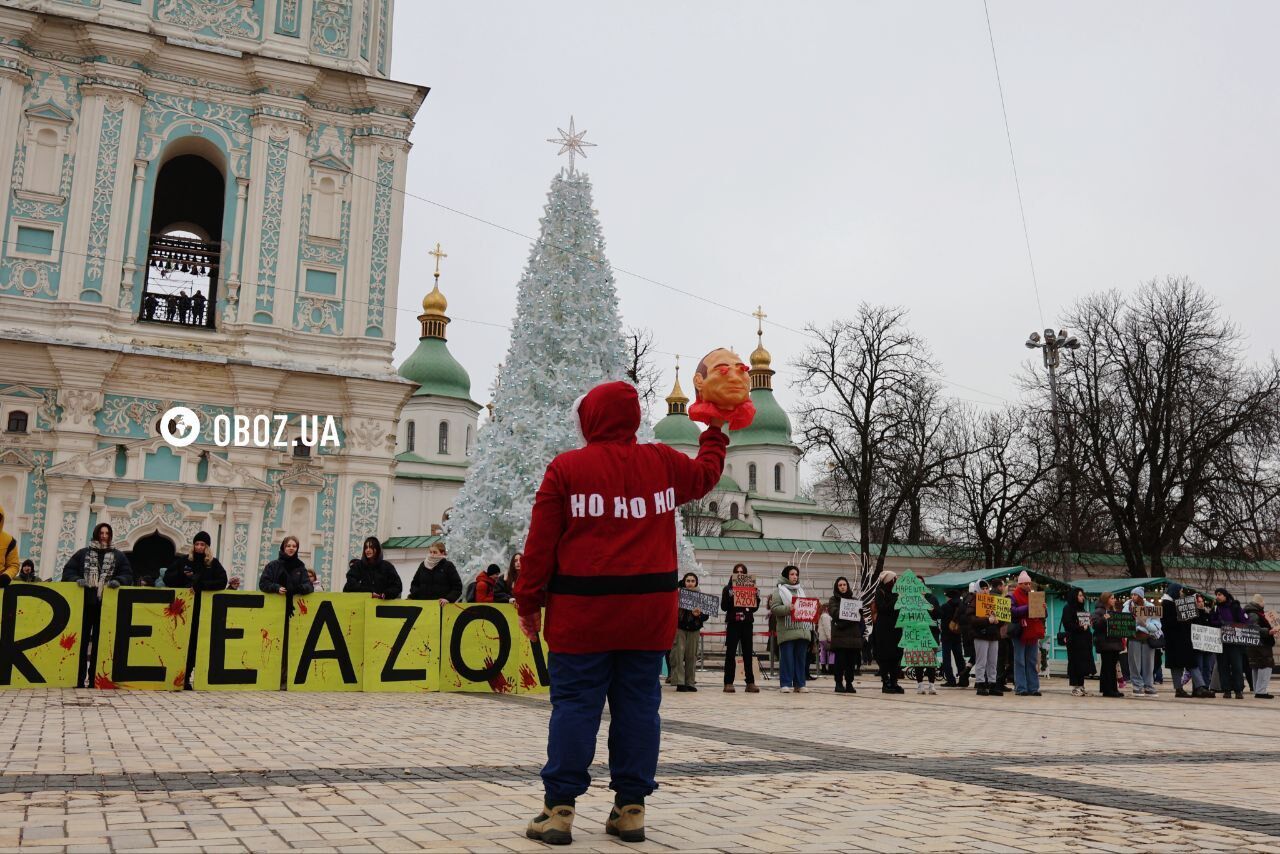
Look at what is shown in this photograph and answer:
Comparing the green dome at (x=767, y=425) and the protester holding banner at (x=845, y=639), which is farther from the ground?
the green dome at (x=767, y=425)

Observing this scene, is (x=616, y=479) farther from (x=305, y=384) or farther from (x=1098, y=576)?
(x=1098, y=576)

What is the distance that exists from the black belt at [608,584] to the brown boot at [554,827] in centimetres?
85

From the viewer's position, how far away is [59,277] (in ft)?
90.9

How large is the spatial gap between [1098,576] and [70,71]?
3310cm

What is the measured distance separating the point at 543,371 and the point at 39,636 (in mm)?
12155

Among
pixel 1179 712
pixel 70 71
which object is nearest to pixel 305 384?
pixel 70 71

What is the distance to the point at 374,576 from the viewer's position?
1416 centimetres

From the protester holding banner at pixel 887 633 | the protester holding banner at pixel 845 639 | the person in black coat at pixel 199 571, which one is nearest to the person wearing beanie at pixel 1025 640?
the protester holding banner at pixel 887 633

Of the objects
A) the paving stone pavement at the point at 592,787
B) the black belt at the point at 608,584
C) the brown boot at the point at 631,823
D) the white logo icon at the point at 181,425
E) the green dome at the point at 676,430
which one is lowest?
the paving stone pavement at the point at 592,787

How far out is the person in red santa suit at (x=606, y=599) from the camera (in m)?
4.68

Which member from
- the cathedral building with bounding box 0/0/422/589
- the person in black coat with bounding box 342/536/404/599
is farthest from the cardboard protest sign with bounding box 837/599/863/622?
the cathedral building with bounding box 0/0/422/589

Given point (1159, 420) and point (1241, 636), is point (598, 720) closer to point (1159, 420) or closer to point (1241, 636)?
point (1241, 636)

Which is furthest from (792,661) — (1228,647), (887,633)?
(1228,647)

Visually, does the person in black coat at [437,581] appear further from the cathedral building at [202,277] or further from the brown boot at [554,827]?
the cathedral building at [202,277]
